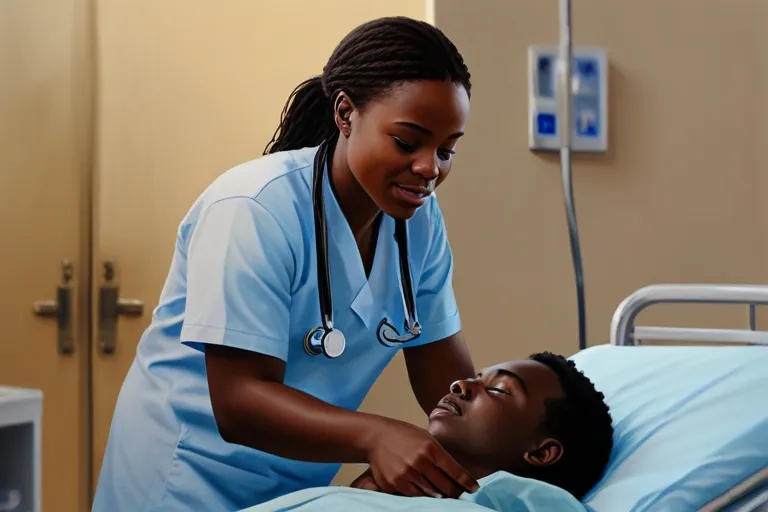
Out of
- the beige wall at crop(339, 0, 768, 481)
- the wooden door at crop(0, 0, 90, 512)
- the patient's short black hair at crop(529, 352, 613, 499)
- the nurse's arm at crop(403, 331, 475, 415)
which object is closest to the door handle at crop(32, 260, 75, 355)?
the wooden door at crop(0, 0, 90, 512)

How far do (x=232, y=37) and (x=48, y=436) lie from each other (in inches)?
47.7

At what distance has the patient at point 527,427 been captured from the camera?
127 cm

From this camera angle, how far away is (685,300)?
1690 millimetres

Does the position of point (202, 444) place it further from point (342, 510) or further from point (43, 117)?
point (43, 117)

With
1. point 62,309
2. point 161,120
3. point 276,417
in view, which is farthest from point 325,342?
point 62,309

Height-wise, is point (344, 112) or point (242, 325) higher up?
point (344, 112)

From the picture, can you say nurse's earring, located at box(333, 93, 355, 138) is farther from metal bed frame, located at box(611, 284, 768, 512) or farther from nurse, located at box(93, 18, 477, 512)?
metal bed frame, located at box(611, 284, 768, 512)

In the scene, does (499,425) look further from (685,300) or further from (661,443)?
(685,300)

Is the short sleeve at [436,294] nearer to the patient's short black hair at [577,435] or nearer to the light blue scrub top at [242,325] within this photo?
the light blue scrub top at [242,325]

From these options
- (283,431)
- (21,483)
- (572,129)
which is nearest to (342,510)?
(283,431)

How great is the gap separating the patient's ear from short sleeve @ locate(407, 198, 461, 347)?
0.26 m

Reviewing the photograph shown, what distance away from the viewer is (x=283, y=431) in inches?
43.4

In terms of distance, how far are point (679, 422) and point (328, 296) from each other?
1.62ft

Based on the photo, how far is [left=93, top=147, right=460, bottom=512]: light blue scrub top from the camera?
120cm
